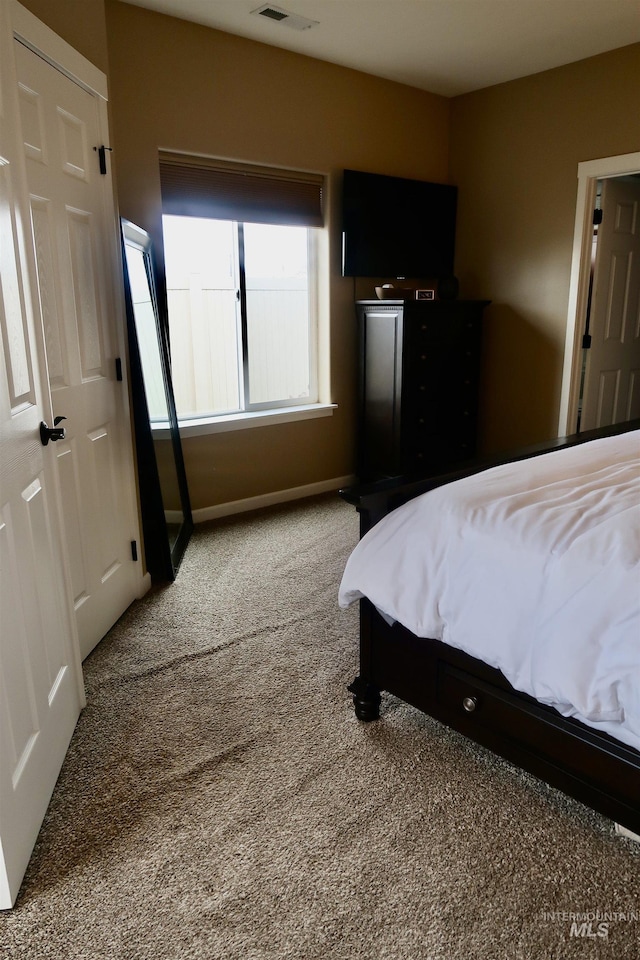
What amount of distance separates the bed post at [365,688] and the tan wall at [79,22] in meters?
2.26

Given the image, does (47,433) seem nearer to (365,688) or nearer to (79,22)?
(365,688)

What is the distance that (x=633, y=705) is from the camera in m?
1.38

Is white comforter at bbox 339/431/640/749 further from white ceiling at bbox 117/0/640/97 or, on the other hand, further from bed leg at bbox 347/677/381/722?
white ceiling at bbox 117/0/640/97

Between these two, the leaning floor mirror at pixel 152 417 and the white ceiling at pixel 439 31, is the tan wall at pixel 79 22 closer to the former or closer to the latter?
the leaning floor mirror at pixel 152 417

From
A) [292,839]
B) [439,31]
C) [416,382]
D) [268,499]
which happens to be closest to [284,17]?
[439,31]

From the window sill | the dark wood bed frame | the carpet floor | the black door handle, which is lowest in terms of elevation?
the carpet floor

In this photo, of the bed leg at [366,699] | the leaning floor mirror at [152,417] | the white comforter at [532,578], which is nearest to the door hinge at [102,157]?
the leaning floor mirror at [152,417]

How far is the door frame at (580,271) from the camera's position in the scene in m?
3.98

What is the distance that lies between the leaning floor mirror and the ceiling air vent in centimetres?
127

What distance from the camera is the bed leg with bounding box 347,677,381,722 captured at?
7.04 feet

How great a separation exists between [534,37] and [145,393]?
115 inches

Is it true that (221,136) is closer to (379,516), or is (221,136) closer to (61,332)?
(61,332)

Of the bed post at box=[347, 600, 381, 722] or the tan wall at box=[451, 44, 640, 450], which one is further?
the tan wall at box=[451, 44, 640, 450]

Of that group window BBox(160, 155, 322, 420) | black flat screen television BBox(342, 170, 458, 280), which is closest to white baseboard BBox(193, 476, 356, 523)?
window BBox(160, 155, 322, 420)
